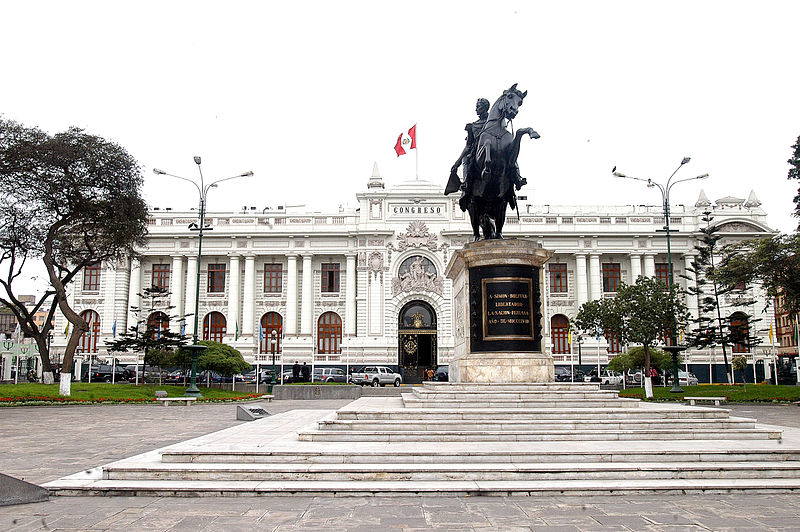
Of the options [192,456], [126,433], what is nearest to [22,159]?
[126,433]

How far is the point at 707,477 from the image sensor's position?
8.04 meters

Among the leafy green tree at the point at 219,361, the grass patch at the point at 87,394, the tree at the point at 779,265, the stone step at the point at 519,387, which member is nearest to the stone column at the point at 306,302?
the leafy green tree at the point at 219,361

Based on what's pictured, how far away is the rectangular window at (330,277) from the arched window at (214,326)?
8.25m

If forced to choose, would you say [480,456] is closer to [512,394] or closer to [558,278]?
[512,394]

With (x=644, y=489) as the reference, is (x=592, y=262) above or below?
above

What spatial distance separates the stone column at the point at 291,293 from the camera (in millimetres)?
50812

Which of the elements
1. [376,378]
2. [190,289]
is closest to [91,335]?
[190,289]

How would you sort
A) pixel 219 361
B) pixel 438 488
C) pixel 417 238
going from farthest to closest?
pixel 417 238 < pixel 219 361 < pixel 438 488

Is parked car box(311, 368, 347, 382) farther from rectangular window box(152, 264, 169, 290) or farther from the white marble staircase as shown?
the white marble staircase

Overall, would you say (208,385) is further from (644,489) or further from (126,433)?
(644,489)

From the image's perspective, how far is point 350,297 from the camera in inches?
1977

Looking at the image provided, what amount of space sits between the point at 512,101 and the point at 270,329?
40.2m

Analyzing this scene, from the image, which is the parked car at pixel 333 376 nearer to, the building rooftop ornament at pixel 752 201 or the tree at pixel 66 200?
the tree at pixel 66 200

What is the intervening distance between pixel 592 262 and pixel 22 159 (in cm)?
3973
